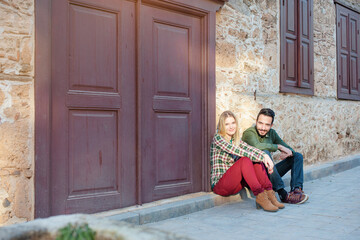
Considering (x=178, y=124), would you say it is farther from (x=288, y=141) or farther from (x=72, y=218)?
(x=72, y=218)

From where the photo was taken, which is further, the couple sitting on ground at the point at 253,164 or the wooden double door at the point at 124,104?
the couple sitting on ground at the point at 253,164

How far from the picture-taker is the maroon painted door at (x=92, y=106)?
3541 millimetres

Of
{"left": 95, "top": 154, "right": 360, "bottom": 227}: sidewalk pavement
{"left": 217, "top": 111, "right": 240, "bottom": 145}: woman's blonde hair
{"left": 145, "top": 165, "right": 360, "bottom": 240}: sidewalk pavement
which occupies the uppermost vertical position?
{"left": 217, "top": 111, "right": 240, "bottom": 145}: woman's blonde hair

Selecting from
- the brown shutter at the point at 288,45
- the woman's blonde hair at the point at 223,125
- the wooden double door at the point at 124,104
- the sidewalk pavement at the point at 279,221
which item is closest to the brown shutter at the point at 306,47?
the brown shutter at the point at 288,45

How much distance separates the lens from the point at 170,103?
4.53 m

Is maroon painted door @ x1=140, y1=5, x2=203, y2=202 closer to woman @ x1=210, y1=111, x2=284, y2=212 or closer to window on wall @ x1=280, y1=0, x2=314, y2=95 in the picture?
woman @ x1=210, y1=111, x2=284, y2=212

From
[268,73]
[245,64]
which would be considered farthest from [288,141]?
[245,64]

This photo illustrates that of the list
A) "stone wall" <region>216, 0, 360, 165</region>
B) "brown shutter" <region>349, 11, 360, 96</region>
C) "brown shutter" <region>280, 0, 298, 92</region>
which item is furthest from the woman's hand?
"brown shutter" <region>349, 11, 360, 96</region>

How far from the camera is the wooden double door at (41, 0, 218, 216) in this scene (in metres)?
3.58

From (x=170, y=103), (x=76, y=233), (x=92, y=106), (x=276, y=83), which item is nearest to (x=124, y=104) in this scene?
(x=92, y=106)

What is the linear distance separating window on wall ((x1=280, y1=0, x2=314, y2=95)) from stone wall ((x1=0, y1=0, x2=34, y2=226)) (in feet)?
13.6

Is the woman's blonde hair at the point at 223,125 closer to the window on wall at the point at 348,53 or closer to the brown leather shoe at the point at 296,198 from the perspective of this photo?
the brown leather shoe at the point at 296,198

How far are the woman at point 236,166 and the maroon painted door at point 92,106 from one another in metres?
1.05

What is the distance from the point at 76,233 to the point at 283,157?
3.98 m
